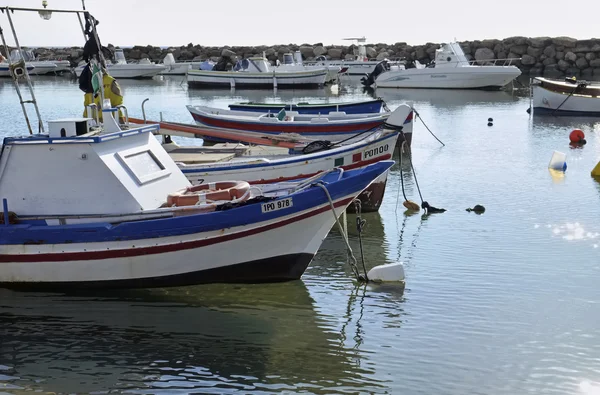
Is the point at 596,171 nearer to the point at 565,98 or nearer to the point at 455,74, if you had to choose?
the point at 565,98

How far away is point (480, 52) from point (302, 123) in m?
45.9

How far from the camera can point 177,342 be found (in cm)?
864

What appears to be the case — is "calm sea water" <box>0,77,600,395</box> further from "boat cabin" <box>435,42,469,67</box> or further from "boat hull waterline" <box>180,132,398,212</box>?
"boat cabin" <box>435,42,469,67</box>

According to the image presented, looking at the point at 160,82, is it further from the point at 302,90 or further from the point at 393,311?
the point at 393,311

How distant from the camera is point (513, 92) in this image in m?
46.2

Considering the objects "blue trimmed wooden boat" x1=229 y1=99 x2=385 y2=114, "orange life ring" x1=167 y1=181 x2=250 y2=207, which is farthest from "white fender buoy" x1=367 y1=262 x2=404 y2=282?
"blue trimmed wooden boat" x1=229 y1=99 x2=385 y2=114

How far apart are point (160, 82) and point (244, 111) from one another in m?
37.4

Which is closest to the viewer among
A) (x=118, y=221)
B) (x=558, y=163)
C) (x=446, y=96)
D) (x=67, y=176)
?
(x=118, y=221)

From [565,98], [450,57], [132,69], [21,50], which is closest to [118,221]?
[21,50]

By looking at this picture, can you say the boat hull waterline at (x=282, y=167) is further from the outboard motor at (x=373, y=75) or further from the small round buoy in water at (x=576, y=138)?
the outboard motor at (x=373, y=75)

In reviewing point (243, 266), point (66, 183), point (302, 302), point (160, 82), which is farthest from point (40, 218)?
point (160, 82)

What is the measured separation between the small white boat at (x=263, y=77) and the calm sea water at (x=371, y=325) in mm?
37195

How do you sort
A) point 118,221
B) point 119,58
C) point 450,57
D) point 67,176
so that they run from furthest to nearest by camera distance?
point 119,58, point 450,57, point 67,176, point 118,221

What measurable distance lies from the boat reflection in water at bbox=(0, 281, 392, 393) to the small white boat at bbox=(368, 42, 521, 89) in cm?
3810
